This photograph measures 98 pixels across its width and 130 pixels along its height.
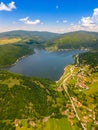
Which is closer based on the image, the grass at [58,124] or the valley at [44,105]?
the grass at [58,124]

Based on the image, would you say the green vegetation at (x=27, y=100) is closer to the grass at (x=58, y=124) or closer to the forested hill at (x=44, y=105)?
the forested hill at (x=44, y=105)

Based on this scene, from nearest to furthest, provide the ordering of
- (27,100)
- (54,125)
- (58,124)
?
(54,125), (58,124), (27,100)

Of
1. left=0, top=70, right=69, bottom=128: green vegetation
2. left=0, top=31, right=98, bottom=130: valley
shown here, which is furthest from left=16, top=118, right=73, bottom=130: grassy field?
left=0, top=70, right=69, bottom=128: green vegetation

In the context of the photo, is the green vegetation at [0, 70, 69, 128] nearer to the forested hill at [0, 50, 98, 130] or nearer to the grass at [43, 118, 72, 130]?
the forested hill at [0, 50, 98, 130]

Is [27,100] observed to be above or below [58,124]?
above

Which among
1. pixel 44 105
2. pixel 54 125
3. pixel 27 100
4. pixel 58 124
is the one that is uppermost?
pixel 27 100

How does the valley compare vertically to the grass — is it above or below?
above

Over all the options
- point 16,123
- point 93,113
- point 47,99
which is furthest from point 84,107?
point 16,123

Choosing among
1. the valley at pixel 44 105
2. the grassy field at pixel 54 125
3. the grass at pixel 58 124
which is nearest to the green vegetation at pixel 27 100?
the valley at pixel 44 105

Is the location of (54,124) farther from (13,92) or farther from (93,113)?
(13,92)

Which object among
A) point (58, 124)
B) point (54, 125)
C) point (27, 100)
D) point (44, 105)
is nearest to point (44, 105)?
point (44, 105)

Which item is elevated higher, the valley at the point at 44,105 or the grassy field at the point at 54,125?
the valley at the point at 44,105

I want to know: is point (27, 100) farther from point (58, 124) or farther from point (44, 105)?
point (58, 124)

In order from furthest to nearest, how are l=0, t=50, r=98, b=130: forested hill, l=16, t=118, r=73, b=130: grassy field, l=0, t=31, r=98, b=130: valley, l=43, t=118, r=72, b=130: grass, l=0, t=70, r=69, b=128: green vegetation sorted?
l=0, t=70, r=69, b=128: green vegetation, l=0, t=50, r=98, b=130: forested hill, l=0, t=31, r=98, b=130: valley, l=43, t=118, r=72, b=130: grass, l=16, t=118, r=73, b=130: grassy field
